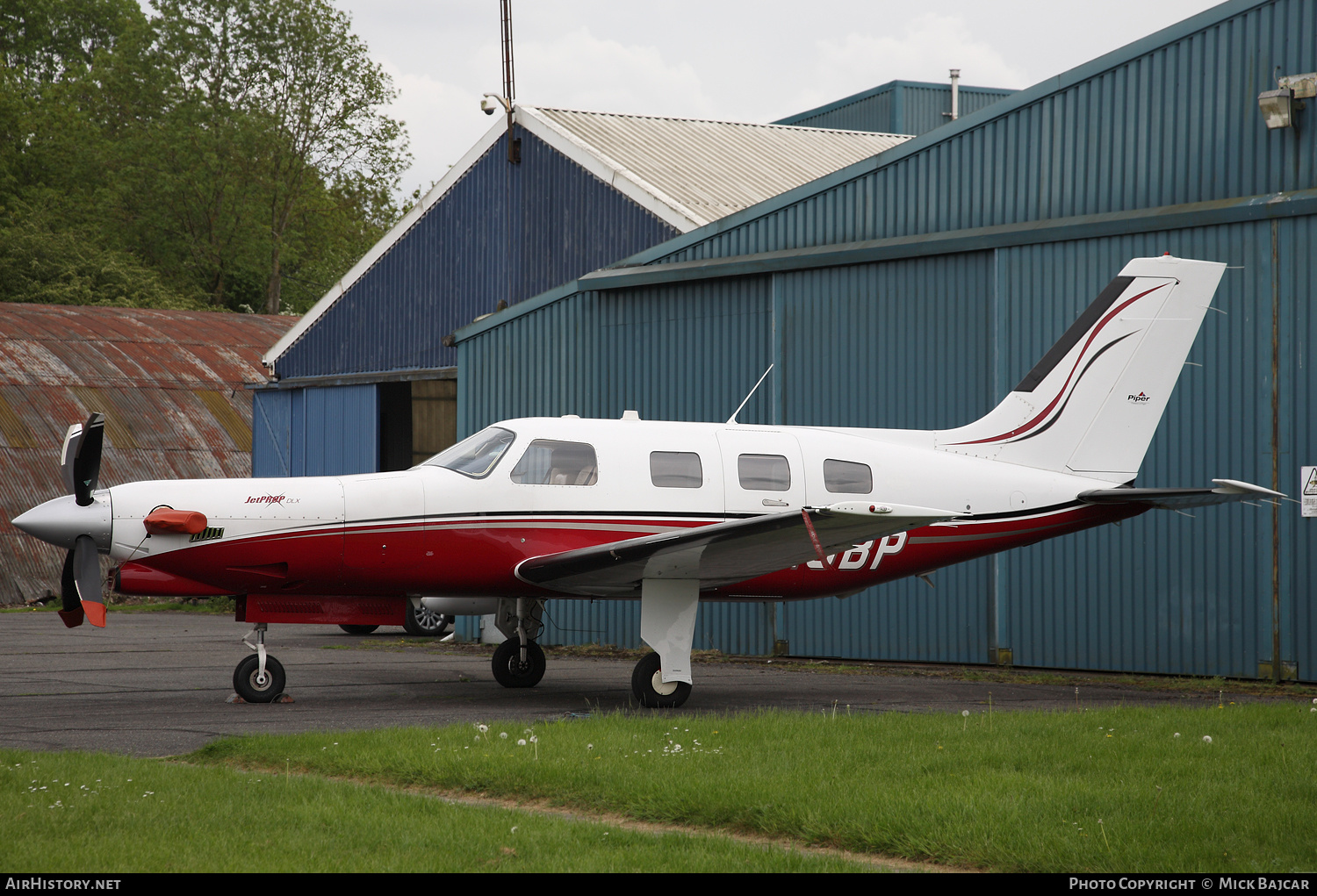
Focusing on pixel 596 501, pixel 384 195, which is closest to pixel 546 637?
pixel 596 501

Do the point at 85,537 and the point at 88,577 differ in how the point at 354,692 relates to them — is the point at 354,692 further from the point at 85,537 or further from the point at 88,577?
the point at 85,537

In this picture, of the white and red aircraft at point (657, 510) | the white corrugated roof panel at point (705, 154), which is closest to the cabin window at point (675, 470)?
the white and red aircraft at point (657, 510)

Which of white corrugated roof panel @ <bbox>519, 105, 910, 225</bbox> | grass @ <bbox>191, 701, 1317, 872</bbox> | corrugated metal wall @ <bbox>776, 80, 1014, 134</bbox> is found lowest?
grass @ <bbox>191, 701, 1317, 872</bbox>

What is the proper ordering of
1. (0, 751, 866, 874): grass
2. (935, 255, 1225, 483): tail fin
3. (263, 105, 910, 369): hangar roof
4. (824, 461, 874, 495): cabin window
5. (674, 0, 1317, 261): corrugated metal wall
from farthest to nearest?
(263, 105, 910, 369): hangar roof
(674, 0, 1317, 261): corrugated metal wall
(935, 255, 1225, 483): tail fin
(824, 461, 874, 495): cabin window
(0, 751, 866, 874): grass

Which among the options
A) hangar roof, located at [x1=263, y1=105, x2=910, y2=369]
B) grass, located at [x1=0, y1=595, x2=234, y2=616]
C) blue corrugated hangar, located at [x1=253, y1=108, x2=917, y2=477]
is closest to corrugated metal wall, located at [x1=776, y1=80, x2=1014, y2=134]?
blue corrugated hangar, located at [x1=253, y1=108, x2=917, y2=477]

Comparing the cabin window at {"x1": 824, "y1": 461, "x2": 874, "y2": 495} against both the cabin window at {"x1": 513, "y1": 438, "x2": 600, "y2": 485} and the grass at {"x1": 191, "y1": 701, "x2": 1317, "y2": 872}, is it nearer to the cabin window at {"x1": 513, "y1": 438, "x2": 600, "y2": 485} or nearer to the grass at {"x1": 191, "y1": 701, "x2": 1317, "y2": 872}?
the cabin window at {"x1": 513, "y1": 438, "x2": 600, "y2": 485}

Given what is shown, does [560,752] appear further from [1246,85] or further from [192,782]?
[1246,85]

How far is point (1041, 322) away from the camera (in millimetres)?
15242

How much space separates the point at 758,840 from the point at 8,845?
3.53m

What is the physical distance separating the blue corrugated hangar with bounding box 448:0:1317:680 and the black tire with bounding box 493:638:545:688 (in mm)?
4713

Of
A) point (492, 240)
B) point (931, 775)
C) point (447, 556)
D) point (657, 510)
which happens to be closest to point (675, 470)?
point (657, 510)

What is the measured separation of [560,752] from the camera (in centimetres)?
Result: 821

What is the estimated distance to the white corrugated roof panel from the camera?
820 inches

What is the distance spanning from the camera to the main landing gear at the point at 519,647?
1335 cm
